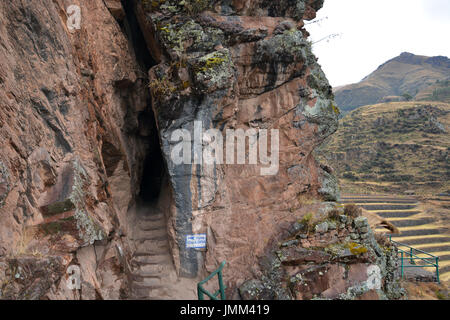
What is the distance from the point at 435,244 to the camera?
67.4 feet

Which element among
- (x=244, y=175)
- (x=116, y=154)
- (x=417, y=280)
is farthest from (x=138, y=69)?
(x=417, y=280)

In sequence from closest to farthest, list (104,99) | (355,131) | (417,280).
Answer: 1. (104,99)
2. (417,280)
3. (355,131)

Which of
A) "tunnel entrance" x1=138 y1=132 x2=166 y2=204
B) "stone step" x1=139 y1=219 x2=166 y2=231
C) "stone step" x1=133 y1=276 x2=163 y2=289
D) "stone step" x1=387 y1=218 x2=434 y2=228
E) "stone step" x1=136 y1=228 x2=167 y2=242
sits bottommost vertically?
"stone step" x1=387 y1=218 x2=434 y2=228

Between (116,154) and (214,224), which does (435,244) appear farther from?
(116,154)

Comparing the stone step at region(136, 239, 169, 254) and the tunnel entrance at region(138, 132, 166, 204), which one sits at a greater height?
the tunnel entrance at region(138, 132, 166, 204)

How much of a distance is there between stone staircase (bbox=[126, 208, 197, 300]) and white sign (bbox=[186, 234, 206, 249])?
736 mm

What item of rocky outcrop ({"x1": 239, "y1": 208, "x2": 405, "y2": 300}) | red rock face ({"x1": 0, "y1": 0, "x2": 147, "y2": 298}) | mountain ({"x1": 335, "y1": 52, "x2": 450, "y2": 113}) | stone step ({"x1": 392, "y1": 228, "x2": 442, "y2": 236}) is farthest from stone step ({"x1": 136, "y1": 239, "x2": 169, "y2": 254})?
mountain ({"x1": 335, "y1": 52, "x2": 450, "y2": 113})

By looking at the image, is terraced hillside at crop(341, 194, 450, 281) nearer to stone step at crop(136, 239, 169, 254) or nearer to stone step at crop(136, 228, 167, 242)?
stone step at crop(136, 228, 167, 242)

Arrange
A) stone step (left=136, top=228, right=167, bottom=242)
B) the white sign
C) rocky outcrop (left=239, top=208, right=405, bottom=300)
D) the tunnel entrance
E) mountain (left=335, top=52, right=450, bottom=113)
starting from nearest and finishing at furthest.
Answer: rocky outcrop (left=239, top=208, right=405, bottom=300), the white sign, stone step (left=136, top=228, right=167, bottom=242), the tunnel entrance, mountain (left=335, top=52, right=450, bottom=113)

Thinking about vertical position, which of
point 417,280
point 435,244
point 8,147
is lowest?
point 435,244

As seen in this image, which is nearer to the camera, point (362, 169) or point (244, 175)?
point (244, 175)

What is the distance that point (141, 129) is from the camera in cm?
816

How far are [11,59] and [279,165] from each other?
5963 mm
